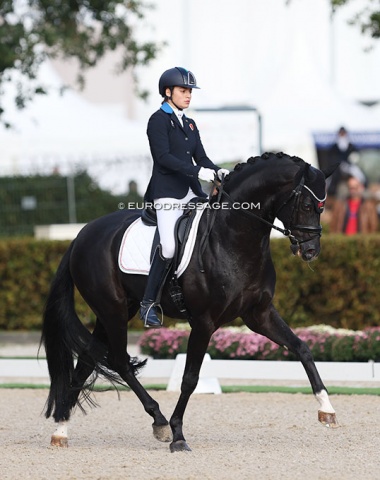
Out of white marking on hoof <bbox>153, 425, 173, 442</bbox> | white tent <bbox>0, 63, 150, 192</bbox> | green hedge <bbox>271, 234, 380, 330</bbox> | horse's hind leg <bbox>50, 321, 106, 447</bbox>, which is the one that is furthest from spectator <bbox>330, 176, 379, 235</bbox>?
white marking on hoof <bbox>153, 425, 173, 442</bbox>

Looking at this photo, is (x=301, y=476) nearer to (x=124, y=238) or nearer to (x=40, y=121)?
(x=124, y=238)

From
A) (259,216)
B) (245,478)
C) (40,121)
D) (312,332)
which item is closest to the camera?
(245,478)

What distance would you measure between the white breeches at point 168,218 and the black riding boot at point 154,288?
8cm

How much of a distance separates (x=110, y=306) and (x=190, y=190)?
1089 mm

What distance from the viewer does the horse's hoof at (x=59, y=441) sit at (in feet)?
27.6

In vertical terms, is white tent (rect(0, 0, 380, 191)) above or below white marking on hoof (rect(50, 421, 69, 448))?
above

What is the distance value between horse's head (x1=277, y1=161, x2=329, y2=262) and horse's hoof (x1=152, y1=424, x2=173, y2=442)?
1637 mm

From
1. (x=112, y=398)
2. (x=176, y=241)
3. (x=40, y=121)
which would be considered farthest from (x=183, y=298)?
(x=40, y=121)

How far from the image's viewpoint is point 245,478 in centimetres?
674

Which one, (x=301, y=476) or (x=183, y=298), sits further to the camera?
(x=183, y=298)

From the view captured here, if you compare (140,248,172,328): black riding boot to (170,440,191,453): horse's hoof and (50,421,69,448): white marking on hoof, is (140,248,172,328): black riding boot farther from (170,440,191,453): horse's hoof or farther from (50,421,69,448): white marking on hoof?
(50,421,69,448): white marking on hoof

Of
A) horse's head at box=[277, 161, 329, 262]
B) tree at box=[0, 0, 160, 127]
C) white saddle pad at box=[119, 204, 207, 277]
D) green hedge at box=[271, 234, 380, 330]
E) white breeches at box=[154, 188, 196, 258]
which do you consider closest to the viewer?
horse's head at box=[277, 161, 329, 262]

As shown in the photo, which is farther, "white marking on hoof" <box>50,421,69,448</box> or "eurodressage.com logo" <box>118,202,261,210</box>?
"white marking on hoof" <box>50,421,69,448</box>

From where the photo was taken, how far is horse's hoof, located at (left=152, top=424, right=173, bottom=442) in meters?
8.25
